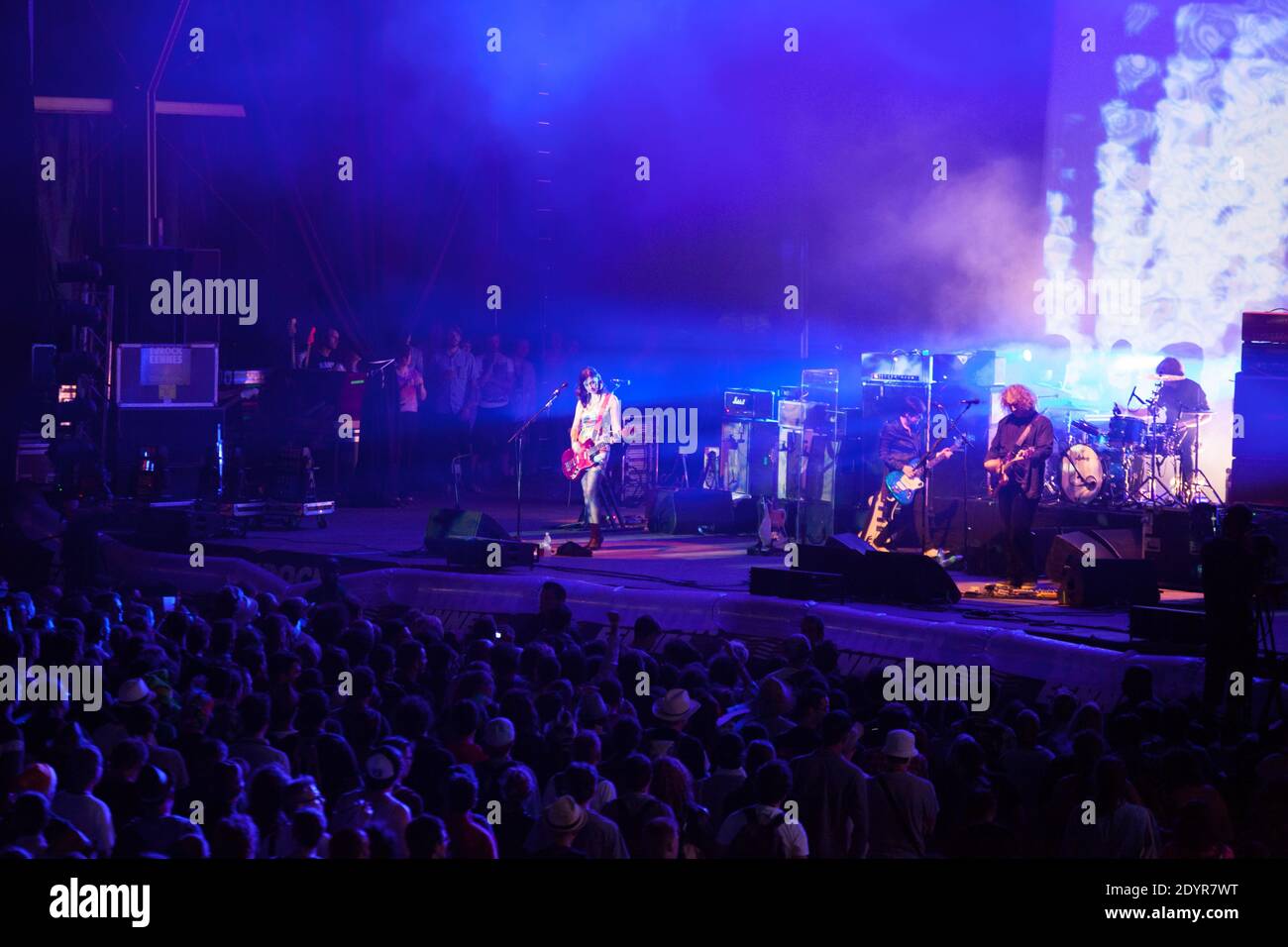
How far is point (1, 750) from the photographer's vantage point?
636 centimetres

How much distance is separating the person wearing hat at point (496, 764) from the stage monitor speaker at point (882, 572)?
5.59 meters

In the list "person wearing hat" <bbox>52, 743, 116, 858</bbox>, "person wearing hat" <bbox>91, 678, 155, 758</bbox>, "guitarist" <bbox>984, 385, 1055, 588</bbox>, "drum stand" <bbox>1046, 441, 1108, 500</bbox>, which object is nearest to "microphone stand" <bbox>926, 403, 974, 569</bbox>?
"drum stand" <bbox>1046, 441, 1108, 500</bbox>

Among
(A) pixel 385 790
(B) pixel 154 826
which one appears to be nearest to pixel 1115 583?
(A) pixel 385 790

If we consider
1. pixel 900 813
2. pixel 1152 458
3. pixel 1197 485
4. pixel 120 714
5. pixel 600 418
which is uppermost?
pixel 600 418

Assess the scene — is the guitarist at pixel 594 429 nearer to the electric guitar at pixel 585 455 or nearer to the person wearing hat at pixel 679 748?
the electric guitar at pixel 585 455

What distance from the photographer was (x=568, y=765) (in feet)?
21.4

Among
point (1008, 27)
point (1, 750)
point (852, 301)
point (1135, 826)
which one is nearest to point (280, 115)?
point (852, 301)

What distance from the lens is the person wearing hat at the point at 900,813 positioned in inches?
253

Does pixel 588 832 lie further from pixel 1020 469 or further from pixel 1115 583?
pixel 1020 469

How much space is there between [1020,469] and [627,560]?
3.46m

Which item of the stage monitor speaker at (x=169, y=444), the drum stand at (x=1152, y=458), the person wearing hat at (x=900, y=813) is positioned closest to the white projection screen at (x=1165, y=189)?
the drum stand at (x=1152, y=458)

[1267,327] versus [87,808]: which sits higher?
[1267,327]

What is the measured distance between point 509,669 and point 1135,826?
Answer: 3478mm
